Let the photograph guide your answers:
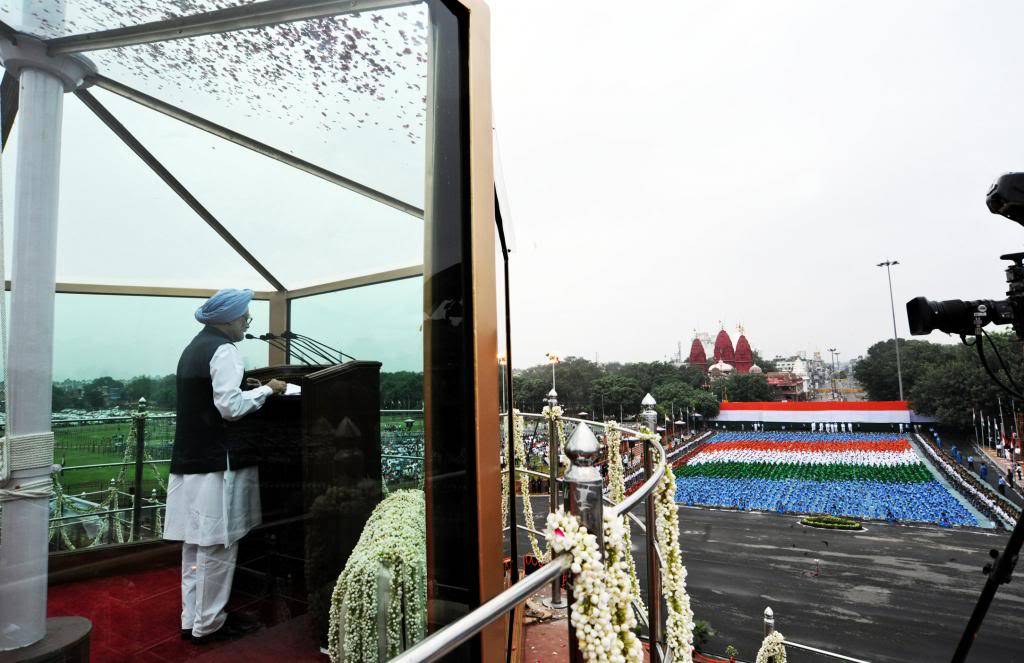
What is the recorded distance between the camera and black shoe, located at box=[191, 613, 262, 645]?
4.03 feet

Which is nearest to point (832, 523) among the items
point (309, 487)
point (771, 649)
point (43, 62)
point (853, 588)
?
point (853, 588)

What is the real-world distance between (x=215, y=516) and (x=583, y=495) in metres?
0.90

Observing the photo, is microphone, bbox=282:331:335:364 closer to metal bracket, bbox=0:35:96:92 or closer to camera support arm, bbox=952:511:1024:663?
metal bracket, bbox=0:35:96:92

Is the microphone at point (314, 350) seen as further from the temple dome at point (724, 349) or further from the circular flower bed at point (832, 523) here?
the temple dome at point (724, 349)

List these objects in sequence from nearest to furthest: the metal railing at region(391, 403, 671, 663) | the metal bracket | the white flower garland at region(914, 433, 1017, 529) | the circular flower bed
→ the metal railing at region(391, 403, 671, 663) < the metal bracket < the white flower garland at region(914, 433, 1017, 529) < the circular flower bed

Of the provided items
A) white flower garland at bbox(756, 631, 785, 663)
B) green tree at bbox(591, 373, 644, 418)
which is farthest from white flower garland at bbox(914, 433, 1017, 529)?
green tree at bbox(591, 373, 644, 418)

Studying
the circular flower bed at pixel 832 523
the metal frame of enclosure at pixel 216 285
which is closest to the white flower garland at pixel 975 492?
the circular flower bed at pixel 832 523

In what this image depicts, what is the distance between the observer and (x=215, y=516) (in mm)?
1242

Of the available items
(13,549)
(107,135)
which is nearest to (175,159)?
(107,135)

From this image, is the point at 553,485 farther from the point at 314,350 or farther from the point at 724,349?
the point at 724,349

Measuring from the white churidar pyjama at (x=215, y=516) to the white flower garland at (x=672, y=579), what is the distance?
7.07 ft

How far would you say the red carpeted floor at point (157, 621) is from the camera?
0.97 metres

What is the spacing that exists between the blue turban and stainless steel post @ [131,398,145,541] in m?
0.21

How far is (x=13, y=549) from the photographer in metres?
0.85
